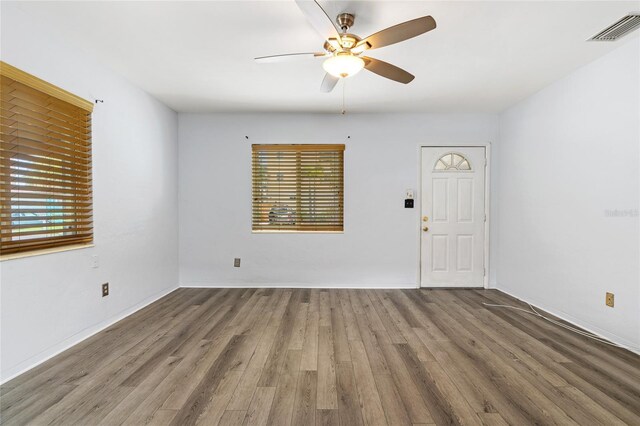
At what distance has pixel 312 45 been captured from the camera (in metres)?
2.41

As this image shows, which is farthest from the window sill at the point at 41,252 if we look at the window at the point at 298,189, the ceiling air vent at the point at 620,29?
the ceiling air vent at the point at 620,29

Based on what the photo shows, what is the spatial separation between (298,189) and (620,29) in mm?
3510

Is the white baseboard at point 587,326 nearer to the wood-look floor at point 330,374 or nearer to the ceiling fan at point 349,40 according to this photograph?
the wood-look floor at point 330,374

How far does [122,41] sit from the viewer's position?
2.38 m

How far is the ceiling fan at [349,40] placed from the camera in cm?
165

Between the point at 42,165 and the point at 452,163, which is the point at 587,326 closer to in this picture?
the point at 452,163

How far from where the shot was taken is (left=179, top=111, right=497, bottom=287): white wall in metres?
4.20

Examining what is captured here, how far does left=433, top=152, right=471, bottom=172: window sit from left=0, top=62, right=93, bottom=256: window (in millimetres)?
4225

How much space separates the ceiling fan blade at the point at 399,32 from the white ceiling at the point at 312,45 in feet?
0.92

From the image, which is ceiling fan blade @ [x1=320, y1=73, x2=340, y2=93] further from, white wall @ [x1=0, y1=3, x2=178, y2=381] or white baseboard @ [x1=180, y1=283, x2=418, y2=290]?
white baseboard @ [x1=180, y1=283, x2=418, y2=290]

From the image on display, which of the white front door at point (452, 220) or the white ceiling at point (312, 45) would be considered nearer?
the white ceiling at point (312, 45)

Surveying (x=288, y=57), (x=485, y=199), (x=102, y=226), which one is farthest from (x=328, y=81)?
(x=485, y=199)

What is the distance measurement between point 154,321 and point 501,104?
4974 millimetres

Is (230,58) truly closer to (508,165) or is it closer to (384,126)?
(384,126)
